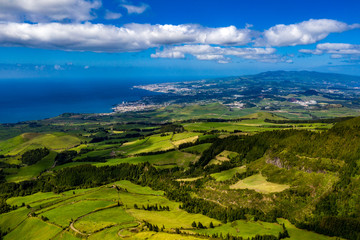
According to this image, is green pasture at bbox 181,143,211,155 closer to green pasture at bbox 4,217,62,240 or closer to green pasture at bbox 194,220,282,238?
green pasture at bbox 194,220,282,238

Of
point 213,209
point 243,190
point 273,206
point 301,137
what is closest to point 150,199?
point 213,209

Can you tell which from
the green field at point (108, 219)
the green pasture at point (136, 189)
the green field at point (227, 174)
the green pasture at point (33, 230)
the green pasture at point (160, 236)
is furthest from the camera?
the green field at point (227, 174)

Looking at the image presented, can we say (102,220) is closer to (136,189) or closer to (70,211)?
(70,211)

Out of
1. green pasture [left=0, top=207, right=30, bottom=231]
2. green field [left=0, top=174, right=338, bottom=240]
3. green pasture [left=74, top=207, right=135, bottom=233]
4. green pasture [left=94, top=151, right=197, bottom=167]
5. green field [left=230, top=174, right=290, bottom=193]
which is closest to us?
green field [left=0, top=174, right=338, bottom=240]

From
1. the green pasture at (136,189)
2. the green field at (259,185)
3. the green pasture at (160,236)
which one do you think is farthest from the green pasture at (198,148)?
the green pasture at (160,236)

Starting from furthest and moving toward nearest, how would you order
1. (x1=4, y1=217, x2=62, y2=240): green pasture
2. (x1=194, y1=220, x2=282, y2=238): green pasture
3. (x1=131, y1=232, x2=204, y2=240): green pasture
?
1. (x1=4, y1=217, x2=62, y2=240): green pasture
2. (x1=194, y1=220, x2=282, y2=238): green pasture
3. (x1=131, y1=232, x2=204, y2=240): green pasture

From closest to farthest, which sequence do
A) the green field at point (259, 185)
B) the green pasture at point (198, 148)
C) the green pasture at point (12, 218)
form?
1. the green pasture at point (12, 218)
2. the green field at point (259, 185)
3. the green pasture at point (198, 148)

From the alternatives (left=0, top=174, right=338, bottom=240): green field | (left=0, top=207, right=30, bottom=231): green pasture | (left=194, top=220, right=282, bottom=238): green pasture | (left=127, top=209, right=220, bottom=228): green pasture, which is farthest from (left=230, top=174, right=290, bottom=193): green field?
(left=0, top=207, right=30, bottom=231): green pasture

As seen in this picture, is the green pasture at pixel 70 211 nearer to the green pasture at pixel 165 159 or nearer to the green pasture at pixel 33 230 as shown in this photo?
the green pasture at pixel 33 230

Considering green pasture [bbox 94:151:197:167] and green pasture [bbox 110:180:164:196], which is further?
green pasture [bbox 94:151:197:167]
